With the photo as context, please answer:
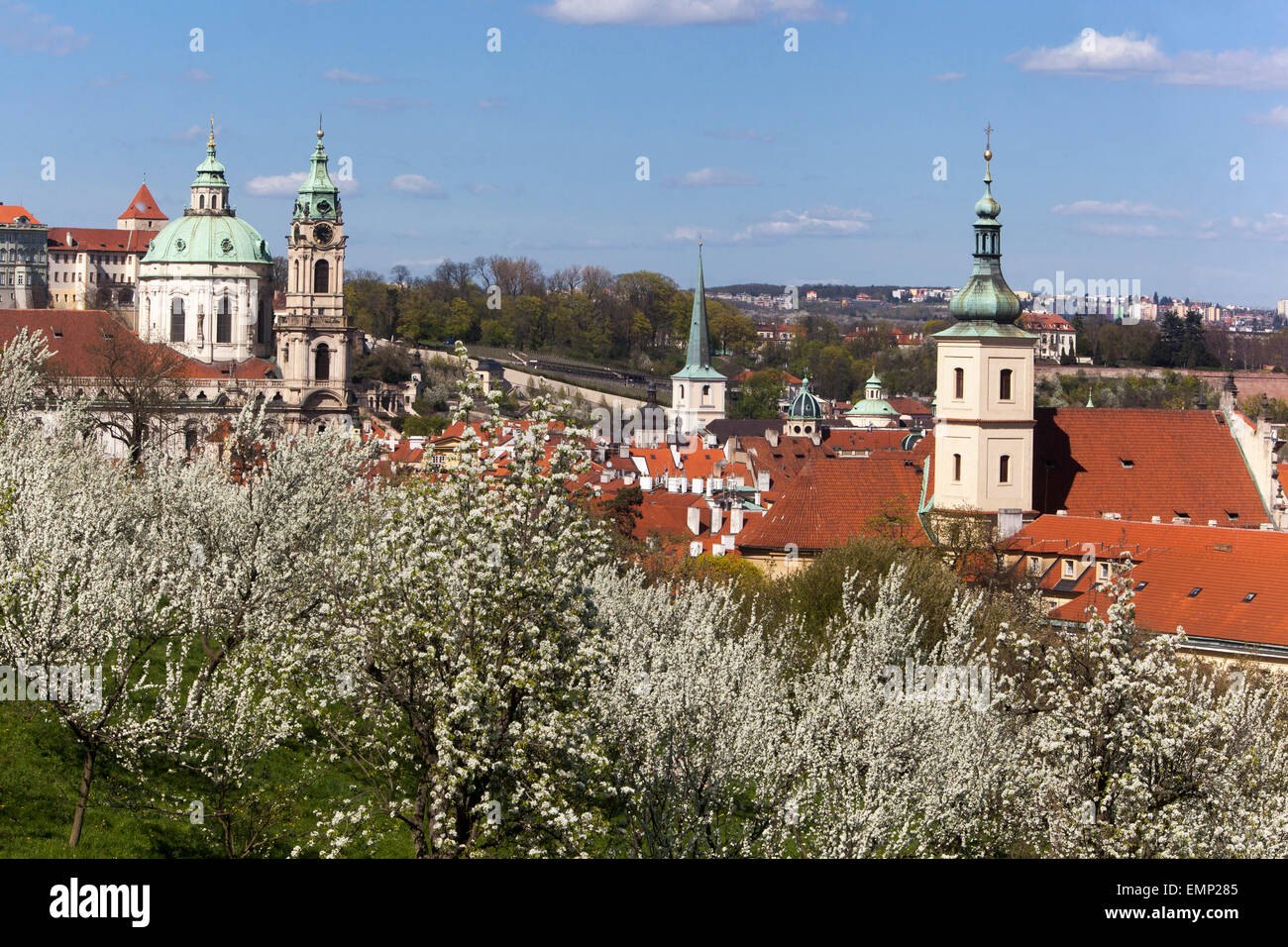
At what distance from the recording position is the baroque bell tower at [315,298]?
90.3 m

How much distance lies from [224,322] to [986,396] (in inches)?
2507

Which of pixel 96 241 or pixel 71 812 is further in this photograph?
pixel 96 241

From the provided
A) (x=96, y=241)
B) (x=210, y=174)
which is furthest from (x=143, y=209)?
(x=210, y=174)

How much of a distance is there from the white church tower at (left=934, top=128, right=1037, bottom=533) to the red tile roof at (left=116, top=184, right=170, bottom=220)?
12482 centimetres

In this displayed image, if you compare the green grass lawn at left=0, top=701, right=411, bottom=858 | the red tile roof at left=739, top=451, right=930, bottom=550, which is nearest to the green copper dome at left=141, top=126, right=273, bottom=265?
the red tile roof at left=739, top=451, right=930, bottom=550

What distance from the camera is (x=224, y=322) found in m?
99.6

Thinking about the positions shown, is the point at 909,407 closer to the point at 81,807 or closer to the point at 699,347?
the point at 699,347

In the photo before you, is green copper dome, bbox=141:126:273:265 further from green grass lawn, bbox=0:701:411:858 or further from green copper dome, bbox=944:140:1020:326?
green grass lawn, bbox=0:701:411:858

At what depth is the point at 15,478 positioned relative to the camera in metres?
21.2

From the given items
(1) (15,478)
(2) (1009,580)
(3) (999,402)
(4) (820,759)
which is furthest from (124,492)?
(3) (999,402)

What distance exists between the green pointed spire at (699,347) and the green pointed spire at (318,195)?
39.8 metres

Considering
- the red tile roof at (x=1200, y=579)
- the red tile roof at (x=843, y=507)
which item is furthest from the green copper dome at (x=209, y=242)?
the red tile roof at (x=1200, y=579)

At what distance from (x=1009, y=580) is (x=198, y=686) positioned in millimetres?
22385

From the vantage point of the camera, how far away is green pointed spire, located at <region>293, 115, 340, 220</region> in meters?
90.5
